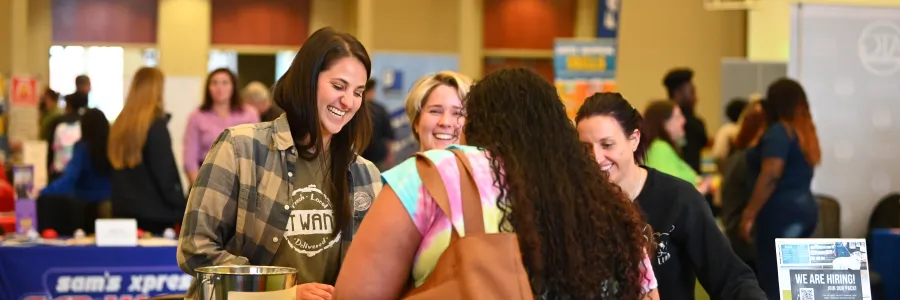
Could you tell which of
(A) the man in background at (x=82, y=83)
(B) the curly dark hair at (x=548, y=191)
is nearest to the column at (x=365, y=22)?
(A) the man in background at (x=82, y=83)

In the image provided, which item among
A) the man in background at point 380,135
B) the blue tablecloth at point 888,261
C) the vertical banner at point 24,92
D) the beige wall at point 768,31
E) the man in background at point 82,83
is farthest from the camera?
the vertical banner at point 24,92

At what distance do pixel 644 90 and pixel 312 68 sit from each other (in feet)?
28.3

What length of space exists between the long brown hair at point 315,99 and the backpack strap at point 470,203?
2.35 ft

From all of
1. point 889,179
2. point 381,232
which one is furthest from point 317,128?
point 889,179

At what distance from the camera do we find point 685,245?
2750 millimetres

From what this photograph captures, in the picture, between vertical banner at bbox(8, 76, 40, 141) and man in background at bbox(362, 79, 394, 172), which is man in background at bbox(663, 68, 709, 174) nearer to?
man in background at bbox(362, 79, 394, 172)

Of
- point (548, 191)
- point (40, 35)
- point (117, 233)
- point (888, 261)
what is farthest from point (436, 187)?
point (40, 35)

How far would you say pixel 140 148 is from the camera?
5559 millimetres

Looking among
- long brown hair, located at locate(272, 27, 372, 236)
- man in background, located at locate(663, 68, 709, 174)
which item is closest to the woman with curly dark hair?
long brown hair, located at locate(272, 27, 372, 236)

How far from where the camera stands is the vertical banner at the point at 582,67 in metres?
10.1

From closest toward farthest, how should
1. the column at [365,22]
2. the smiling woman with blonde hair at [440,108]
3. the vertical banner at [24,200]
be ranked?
the smiling woman with blonde hair at [440,108] → the vertical banner at [24,200] → the column at [365,22]

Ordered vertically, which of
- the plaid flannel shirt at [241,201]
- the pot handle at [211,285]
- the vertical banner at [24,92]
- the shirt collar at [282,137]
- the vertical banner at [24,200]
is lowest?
the vertical banner at [24,200]

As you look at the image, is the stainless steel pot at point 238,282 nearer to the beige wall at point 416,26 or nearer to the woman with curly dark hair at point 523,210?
the woman with curly dark hair at point 523,210

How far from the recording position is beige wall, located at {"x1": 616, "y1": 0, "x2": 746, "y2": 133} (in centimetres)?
1084
